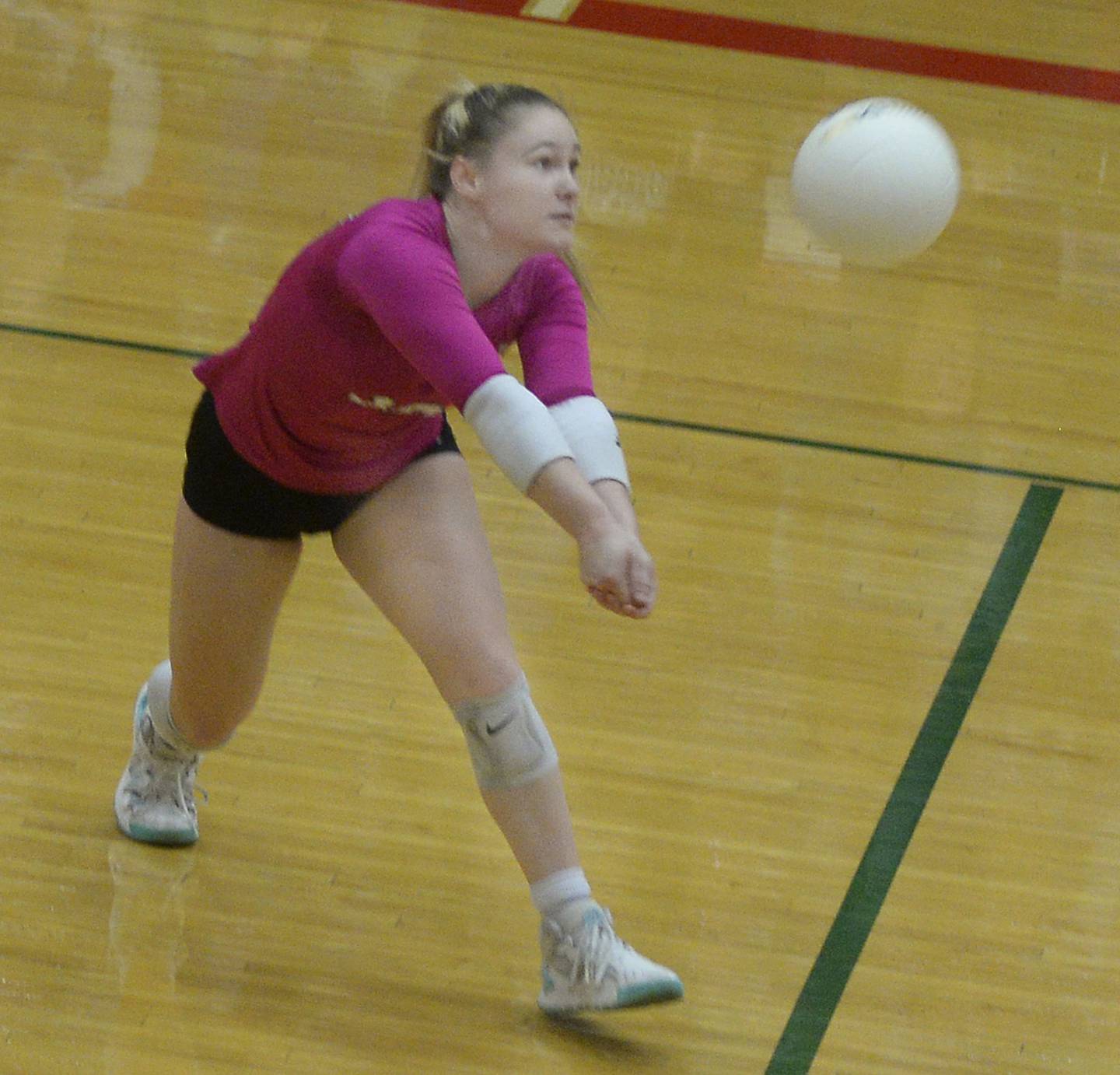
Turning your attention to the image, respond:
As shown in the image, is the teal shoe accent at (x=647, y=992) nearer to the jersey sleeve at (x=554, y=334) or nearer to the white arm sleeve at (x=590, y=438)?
→ the white arm sleeve at (x=590, y=438)

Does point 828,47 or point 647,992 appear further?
point 828,47

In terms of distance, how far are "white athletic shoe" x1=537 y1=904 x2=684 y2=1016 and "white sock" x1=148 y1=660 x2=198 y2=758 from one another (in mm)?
687

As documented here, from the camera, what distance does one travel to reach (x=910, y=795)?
10.9 ft

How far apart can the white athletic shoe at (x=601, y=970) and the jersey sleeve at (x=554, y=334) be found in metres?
0.72

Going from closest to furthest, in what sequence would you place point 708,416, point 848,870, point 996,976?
point 996,976 < point 848,870 < point 708,416

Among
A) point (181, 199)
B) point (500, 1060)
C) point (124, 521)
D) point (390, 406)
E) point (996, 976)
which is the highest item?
point (181, 199)

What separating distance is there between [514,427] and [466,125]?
19.0 inches

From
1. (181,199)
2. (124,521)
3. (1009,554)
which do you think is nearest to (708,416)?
(1009,554)

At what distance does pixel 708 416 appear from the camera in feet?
14.8

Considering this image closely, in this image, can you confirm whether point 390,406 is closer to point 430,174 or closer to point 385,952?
point 430,174

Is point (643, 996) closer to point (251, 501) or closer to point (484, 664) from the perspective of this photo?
point (484, 664)

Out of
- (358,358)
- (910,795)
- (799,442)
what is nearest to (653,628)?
(910,795)

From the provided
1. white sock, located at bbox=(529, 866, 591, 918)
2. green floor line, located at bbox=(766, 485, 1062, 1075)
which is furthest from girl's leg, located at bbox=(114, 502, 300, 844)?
green floor line, located at bbox=(766, 485, 1062, 1075)

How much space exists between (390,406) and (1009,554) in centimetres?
185
